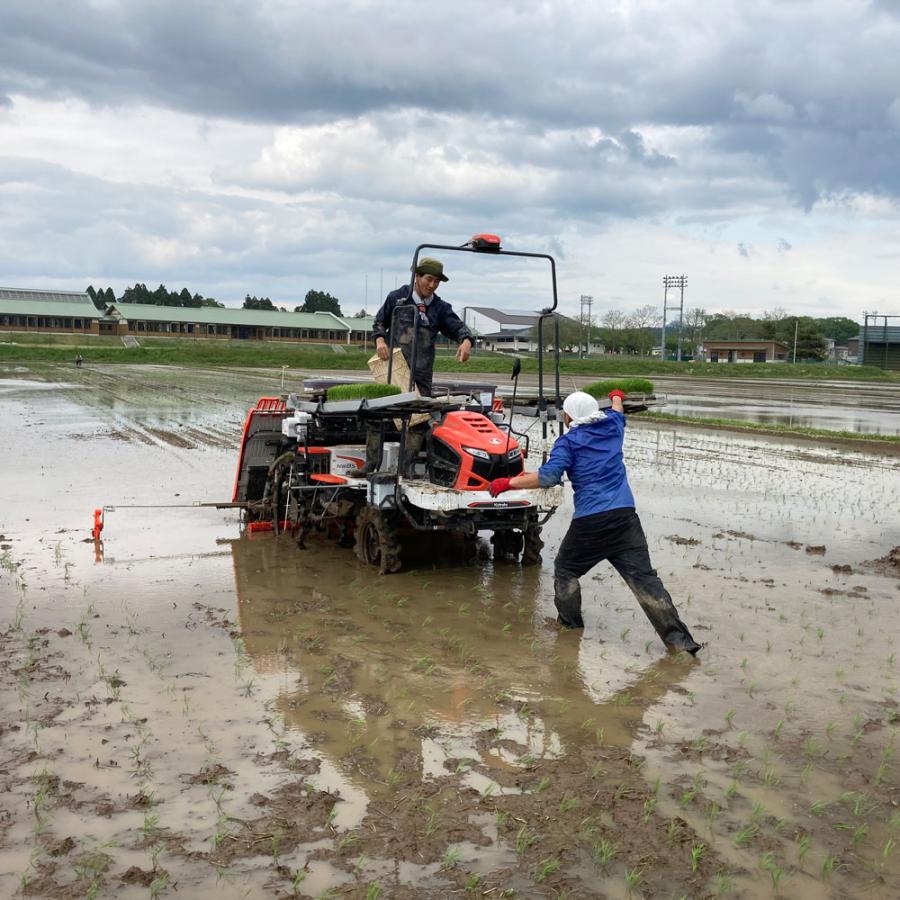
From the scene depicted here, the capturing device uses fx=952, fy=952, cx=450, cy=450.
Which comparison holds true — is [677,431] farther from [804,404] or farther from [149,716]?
[149,716]

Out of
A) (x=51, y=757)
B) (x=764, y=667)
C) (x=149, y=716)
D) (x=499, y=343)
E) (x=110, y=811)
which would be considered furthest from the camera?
(x=499, y=343)

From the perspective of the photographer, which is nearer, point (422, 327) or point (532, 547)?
point (422, 327)

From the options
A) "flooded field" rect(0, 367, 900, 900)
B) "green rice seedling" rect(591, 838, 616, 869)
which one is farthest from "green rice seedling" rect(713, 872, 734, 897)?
"green rice seedling" rect(591, 838, 616, 869)

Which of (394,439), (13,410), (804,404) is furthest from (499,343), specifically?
(394,439)

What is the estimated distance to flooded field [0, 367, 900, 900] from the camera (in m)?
3.64

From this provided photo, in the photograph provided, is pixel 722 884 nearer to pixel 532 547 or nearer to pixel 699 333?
pixel 532 547

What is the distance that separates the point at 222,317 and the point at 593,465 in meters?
83.7

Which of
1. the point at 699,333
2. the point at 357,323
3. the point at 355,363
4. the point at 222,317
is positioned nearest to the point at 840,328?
the point at 699,333

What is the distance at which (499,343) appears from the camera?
359 feet

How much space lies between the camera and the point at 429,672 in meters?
5.65

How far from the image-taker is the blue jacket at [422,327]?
306 inches

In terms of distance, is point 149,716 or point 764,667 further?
point 764,667

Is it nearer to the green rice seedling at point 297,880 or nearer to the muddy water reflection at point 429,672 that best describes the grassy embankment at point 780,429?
the muddy water reflection at point 429,672

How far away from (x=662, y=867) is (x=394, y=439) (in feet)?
16.5
